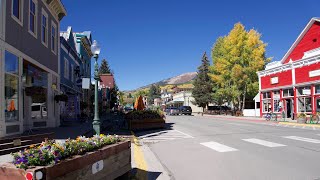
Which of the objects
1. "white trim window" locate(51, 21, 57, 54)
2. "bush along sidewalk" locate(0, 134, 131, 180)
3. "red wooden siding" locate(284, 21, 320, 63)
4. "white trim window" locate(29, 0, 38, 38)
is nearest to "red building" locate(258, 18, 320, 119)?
"red wooden siding" locate(284, 21, 320, 63)

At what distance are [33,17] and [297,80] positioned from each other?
1135 inches

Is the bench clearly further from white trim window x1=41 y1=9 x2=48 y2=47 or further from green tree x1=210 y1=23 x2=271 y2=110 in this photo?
green tree x1=210 y1=23 x2=271 y2=110

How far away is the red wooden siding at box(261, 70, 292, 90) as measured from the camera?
38938 mm

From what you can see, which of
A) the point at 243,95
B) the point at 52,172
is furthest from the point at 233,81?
the point at 52,172

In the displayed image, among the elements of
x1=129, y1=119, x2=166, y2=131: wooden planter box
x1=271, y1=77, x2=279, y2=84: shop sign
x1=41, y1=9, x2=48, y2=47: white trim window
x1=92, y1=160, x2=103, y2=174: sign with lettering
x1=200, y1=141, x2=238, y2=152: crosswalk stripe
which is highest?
x1=41, y1=9, x2=48, y2=47: white trim window

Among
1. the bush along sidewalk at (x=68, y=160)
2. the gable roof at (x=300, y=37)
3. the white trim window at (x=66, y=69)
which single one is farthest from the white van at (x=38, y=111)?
the gable roof at (x=300, y=37)

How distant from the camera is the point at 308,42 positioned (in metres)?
38.8

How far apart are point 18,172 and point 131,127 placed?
18.6 m

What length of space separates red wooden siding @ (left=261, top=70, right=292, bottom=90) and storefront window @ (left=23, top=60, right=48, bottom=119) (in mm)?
27700

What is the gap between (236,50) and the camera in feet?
166

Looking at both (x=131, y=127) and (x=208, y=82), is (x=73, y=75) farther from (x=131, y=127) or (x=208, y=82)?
(x=208, y=82)

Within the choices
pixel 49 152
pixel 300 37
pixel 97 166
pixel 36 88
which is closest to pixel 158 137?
pixel 36 88

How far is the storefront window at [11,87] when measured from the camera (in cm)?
1394

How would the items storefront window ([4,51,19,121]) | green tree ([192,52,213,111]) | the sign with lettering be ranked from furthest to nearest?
Answer: green tree ([192,52,213,111])
storefront window ([4,51,19,121])
the sign with lettering
